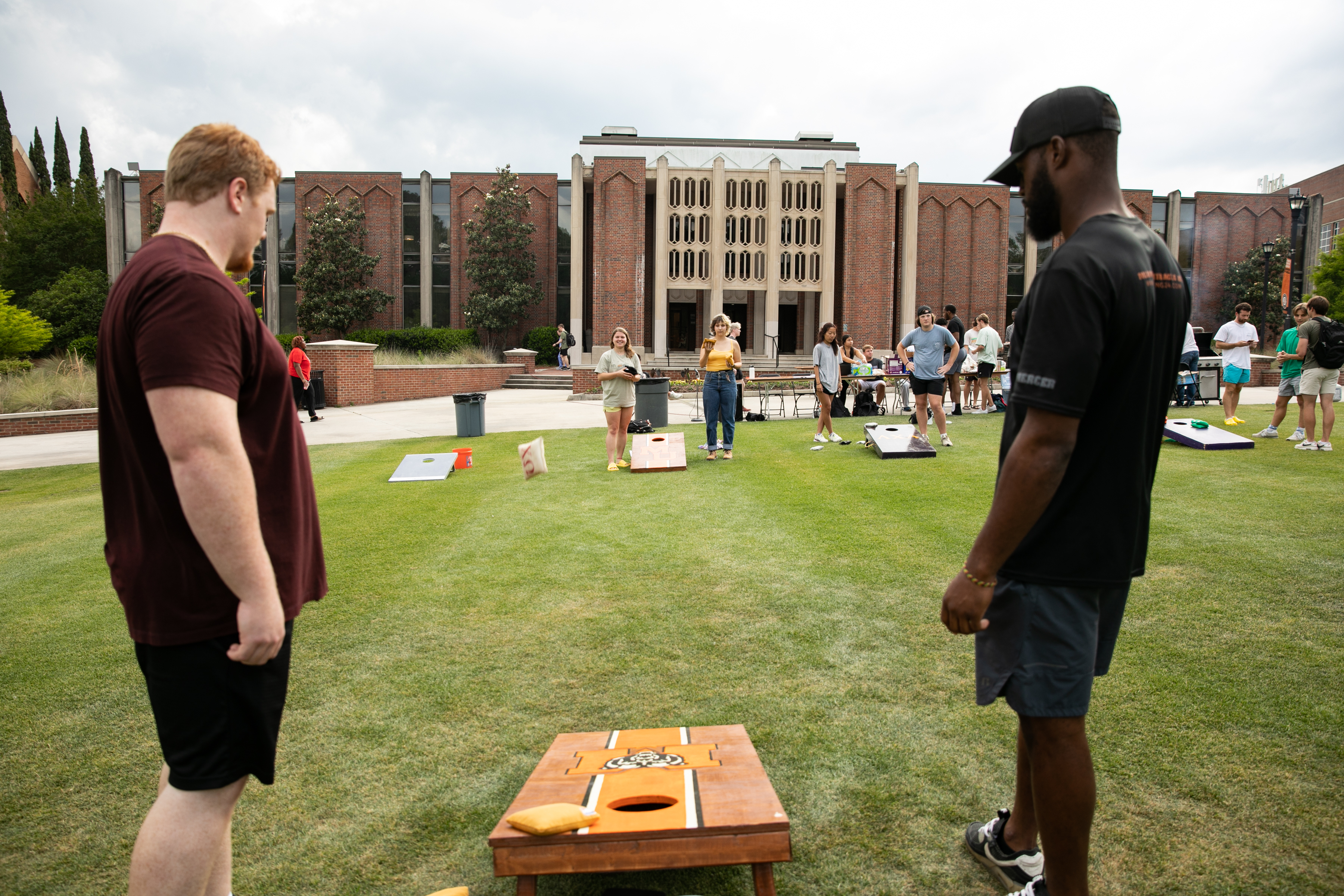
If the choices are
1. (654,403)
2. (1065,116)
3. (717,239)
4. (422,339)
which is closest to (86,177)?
(422,339)

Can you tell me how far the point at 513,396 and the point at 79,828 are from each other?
25.0 m

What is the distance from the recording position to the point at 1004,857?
8.33ft

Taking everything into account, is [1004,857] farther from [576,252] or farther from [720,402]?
[576,252]

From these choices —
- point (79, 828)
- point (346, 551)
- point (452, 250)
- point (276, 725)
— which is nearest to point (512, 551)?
point (346, 551)

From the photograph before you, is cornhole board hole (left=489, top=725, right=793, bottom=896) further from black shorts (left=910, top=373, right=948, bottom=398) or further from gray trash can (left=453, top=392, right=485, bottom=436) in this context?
gray trash can (left=453, top=392, right=485, bottom=436)

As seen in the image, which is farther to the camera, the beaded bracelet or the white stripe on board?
the white stripe on board

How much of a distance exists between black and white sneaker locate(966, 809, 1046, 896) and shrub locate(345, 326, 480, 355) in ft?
122

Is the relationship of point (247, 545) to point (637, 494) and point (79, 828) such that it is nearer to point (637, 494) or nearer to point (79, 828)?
point (79, 828)

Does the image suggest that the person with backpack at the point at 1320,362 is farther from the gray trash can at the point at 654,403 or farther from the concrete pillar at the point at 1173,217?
the concrete pillar at the point at 1173,217

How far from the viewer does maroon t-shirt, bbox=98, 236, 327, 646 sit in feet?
5.55

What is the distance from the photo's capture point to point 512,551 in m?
6.92

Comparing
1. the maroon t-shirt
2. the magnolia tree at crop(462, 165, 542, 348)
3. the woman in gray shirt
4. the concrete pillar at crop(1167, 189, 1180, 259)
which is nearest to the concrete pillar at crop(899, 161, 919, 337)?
the concrete pillar at crop(1167, 189, 1180, 259)

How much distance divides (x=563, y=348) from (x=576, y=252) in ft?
17.3

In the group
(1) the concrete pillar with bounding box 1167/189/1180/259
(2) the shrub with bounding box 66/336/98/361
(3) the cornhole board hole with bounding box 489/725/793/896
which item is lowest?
(3) the cornhole board hole with bounding box 489/725/793/896
